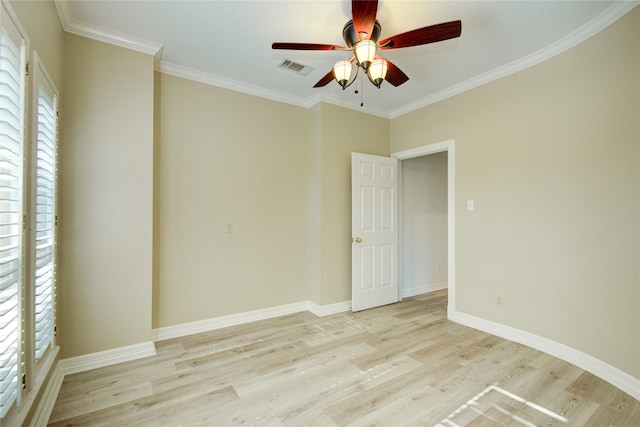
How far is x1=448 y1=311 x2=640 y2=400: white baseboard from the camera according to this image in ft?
7.20

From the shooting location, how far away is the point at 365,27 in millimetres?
1961

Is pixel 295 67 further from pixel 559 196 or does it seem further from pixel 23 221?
pixel 559 196

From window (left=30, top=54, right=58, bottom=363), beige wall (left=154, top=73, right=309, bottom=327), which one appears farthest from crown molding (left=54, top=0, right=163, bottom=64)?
window (left=30, top=54, right=58, bottom=363)

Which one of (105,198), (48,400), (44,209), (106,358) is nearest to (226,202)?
(105,198)

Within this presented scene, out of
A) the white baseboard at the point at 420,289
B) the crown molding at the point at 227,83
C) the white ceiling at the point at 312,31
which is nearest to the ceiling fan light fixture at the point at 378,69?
the white ceiling at the point at 312,31

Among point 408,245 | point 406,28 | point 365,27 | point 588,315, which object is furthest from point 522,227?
point 365,27

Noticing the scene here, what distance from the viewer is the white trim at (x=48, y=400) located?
1740 mm

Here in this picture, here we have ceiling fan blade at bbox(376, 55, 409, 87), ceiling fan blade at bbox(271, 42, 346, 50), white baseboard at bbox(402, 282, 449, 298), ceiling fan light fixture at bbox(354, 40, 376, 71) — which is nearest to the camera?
ceiling fan light fixture at bbox(354, 40, 376, 71)

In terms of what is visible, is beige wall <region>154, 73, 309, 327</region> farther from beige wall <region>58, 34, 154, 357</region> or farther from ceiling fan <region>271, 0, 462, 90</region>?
ceiling fan <region>271, 0, 462, 90</region>

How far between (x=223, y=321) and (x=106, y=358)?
1125 mm

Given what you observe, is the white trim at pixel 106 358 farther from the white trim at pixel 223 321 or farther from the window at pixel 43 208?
the window at pixel 43 208

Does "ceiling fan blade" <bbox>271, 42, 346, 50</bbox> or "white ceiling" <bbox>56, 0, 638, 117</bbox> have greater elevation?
"white ceiling" <bbox>56, 0, 638, 117</bbox>

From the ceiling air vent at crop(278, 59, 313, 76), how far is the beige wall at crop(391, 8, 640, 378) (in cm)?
182

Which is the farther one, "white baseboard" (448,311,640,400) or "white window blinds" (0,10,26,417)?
"white baseboard" (448,311,640,400)
